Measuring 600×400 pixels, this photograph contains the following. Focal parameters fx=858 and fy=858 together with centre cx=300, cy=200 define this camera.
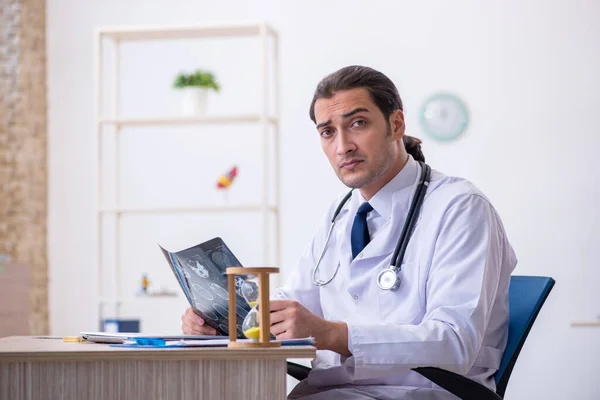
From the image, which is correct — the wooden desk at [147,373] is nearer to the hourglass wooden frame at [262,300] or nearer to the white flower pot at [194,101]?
the hourglass wooden frame at [262,300]

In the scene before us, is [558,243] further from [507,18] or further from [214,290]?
[214,290]

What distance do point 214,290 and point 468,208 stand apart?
1.91 ft

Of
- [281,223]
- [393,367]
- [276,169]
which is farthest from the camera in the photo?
[281,223]

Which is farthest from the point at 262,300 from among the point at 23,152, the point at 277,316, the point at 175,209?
the point at 23,152

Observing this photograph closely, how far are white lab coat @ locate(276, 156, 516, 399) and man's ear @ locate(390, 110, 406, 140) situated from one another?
0.25 feet

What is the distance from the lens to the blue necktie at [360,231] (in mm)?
2078

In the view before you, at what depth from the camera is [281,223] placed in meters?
4.62

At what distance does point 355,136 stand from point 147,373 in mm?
894

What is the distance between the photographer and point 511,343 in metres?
1.93

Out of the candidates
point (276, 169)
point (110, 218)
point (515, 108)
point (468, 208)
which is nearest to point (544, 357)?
point (515, 108)

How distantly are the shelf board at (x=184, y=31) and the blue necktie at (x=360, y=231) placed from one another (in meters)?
2.28

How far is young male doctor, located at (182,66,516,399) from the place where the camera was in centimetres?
166

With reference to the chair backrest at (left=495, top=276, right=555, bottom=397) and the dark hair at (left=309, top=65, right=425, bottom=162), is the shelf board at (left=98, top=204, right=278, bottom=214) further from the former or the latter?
the chair backrest at (left=495, top=276, right=555, bottom=397)

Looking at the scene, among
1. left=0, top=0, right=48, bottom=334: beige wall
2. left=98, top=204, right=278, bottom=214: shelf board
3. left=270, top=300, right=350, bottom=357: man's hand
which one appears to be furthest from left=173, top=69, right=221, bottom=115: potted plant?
left=270, top=300, right=350, bottom=357: man's hand
